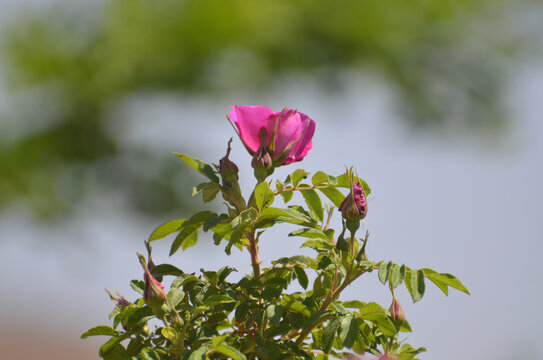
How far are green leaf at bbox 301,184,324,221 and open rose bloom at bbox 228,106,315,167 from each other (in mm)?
29

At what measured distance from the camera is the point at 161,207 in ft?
Answer: 10.0

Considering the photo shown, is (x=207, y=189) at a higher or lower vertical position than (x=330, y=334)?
higher

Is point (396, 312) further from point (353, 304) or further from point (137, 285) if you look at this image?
point (137, 285)

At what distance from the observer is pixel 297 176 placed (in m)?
0.41

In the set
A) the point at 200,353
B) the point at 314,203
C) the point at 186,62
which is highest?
the point at 186,62

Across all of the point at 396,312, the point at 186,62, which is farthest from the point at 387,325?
the point at 186,62

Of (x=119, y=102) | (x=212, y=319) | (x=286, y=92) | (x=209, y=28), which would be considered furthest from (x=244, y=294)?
(x=119, y=102)

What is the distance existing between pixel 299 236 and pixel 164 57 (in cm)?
247

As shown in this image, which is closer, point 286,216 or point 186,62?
point 286,216

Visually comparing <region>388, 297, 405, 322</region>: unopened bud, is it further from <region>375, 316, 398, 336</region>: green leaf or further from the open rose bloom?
the open rose bloom

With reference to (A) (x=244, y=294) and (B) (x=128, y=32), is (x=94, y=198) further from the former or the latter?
(A) (x=244, y=294)

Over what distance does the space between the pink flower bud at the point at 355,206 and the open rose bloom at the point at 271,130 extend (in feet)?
0.19

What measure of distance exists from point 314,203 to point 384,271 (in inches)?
3.5

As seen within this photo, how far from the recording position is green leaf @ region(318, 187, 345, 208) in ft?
1.42
